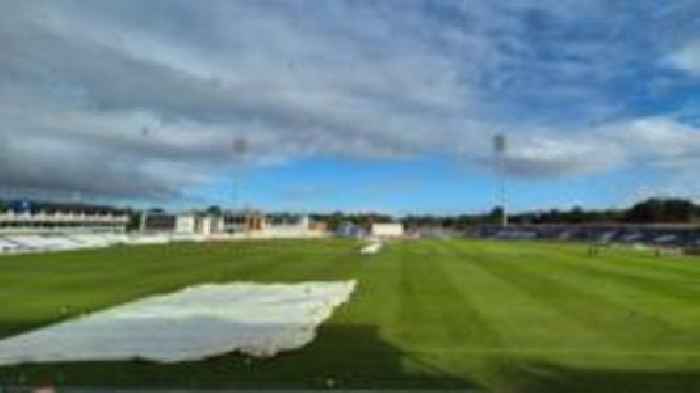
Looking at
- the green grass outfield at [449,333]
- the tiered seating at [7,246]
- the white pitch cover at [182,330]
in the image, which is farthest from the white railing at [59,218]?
the white pitch cover at [182,330]

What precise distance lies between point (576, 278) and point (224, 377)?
1149 inches

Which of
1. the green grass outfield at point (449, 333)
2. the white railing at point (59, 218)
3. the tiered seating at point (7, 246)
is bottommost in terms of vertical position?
the green grass outfield at point (449, 333)

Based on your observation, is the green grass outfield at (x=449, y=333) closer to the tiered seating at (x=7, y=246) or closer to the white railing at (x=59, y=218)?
the tiered seating at (x=7, y=246)

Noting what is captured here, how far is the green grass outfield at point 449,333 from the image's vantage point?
54.6ft

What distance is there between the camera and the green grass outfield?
16.7 meters

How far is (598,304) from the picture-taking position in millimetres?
30328

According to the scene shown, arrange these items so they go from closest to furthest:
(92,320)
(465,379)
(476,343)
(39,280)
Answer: (465,379) < (476,343) < (92,320) < (39,280)

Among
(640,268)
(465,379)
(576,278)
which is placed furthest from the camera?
(640,268)

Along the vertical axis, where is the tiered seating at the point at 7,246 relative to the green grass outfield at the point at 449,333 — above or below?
above

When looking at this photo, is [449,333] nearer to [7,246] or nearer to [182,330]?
[182,330]

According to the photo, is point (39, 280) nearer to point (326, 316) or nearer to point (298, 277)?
point (298, 277)

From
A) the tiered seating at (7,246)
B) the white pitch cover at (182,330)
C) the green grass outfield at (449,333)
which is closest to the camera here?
the green grass outfield at (449,333)

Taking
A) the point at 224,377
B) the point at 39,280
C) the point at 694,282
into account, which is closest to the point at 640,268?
the point at 694,282

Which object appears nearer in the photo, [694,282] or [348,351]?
[348,351]
